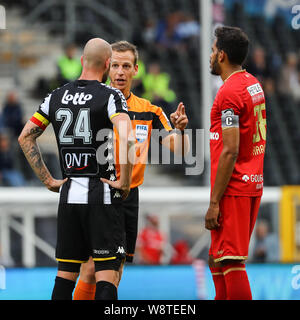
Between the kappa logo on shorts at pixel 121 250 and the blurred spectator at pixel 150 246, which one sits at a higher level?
the kappa logo on shorts at pixel 121 250

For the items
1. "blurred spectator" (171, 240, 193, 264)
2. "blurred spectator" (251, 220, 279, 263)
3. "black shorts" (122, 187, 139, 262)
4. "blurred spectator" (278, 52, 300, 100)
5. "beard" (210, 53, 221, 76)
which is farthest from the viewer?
"blurred spectator" (278, 52, 300, 100)

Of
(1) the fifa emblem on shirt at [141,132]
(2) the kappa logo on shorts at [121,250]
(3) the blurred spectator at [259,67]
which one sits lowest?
(2) the kappa logo on shorts at [121,250]

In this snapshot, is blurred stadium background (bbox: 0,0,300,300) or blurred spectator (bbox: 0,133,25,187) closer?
blurred stadium background (bbox: 0,0,300,300)

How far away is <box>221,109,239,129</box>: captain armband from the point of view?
485 centimetres

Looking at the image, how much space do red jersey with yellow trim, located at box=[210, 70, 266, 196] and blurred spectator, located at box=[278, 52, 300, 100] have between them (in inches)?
420

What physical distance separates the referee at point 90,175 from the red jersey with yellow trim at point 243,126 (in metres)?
0.61

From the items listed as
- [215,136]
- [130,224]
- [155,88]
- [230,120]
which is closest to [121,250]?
[130,224]

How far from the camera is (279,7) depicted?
18.1 metres

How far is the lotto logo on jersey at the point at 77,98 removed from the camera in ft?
15.7

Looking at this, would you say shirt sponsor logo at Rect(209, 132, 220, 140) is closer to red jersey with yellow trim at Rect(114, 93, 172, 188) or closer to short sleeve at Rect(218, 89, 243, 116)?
short sleeve at Rect(218, 89, 243, 116)

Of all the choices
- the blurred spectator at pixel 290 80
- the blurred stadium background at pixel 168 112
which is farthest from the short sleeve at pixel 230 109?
the blurred spectator at pixel 290 80

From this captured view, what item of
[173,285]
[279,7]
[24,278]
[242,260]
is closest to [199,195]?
[173,285]

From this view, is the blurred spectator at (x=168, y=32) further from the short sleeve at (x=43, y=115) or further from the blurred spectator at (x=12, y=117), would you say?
the short sleeve at (x=43, y=115)

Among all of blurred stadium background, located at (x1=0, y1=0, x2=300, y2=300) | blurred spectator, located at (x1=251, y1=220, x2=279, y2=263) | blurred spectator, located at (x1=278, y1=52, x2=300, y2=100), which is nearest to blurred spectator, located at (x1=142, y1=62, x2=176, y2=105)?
blurred stadium background, located at (x1=0, y1=0, x2=300, y2=300)
